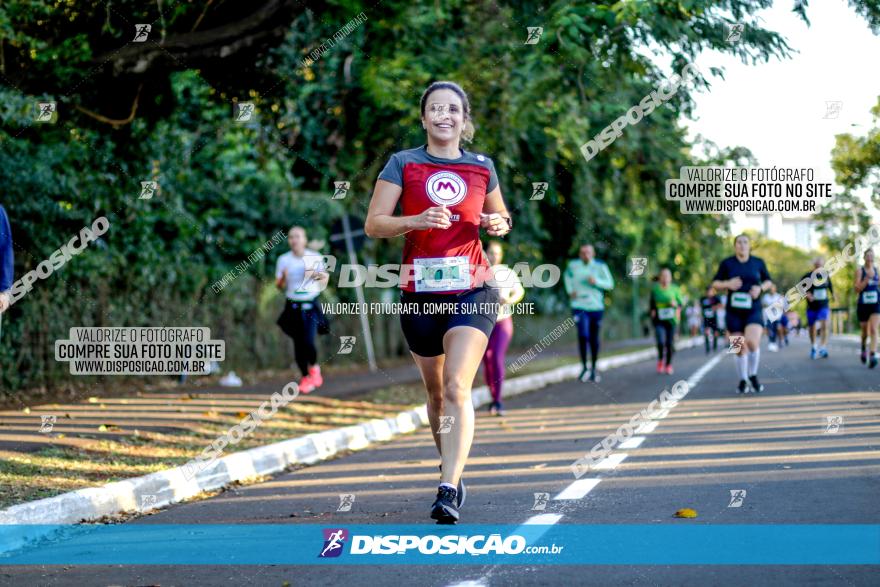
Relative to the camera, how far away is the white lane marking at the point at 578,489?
7.38 m

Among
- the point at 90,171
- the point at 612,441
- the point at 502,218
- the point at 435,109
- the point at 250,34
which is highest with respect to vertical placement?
the point at 250,34

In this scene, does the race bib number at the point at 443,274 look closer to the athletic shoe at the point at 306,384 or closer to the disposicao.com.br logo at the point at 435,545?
the disposicao.com.br logo at the point at 435,545

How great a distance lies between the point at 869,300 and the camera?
64.2 feet

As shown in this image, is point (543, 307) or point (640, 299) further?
point (640, 299)

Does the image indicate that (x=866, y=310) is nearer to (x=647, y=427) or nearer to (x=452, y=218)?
(x=647, y=427)

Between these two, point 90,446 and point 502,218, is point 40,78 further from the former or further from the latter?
point 502,218

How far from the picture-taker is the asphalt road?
5.20m

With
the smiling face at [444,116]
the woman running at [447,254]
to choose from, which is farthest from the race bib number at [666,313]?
the smiling face at [444,116]

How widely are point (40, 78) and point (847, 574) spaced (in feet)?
37.8

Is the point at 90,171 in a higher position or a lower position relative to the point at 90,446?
higher

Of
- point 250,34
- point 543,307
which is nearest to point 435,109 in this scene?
point 250,34

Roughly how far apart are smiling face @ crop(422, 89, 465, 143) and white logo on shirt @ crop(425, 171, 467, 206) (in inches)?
8.0

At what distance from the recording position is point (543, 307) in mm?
39688

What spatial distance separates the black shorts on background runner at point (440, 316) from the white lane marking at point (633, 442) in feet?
12.5
